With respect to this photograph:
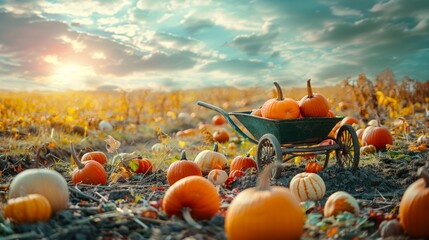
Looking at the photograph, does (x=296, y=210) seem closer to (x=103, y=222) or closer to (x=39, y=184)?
(x=103, y=222)

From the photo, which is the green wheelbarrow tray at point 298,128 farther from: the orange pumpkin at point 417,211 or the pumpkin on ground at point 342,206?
the orange pumpkin at point 417,211

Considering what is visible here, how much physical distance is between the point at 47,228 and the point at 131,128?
7.53 metres

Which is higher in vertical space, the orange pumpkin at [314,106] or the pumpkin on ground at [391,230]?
the orange pumpkin at [314,106]

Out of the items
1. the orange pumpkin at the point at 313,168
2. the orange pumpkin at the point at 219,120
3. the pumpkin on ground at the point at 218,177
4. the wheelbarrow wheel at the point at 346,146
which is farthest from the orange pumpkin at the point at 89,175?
the orange pumpkin at the point at 219,120

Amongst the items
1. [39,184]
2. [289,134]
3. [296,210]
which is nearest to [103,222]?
[39,184]

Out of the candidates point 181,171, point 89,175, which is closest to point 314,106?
point 181,171

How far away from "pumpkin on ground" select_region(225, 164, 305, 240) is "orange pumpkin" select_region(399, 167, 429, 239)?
72 centimetres

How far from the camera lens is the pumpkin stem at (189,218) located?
292 centimetres

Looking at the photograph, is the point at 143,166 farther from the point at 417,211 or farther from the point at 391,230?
the point at 417,211

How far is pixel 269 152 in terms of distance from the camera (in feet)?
15.9

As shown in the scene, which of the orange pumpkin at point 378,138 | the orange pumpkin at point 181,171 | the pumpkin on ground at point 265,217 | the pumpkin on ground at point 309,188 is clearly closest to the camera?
the pumpkin on ground at point 265,217

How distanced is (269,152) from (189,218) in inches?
79.7

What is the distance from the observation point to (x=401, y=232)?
2859 millimetres

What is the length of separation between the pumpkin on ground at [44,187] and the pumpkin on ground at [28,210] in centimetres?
19
